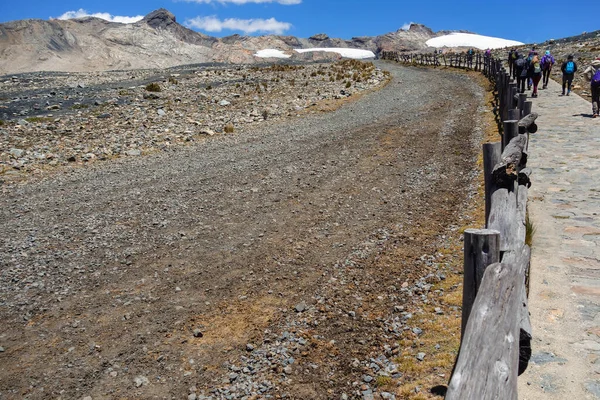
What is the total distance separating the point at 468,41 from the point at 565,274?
166510 mm

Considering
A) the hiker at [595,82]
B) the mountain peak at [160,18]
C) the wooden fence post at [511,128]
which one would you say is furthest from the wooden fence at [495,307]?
the mountain peak at [160,18]

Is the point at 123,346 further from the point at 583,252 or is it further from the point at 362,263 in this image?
the point at 583,252

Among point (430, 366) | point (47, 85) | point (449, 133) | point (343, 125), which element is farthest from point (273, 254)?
point (47, 85)

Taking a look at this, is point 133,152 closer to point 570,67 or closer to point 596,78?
point 596,78

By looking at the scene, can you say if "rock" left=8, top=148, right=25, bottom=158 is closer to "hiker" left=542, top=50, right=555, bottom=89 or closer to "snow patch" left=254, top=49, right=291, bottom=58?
"hiker" left=542, top=50, right=555, bottom=89

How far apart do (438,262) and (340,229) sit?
78.6 inches

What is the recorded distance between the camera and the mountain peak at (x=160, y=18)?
148 meters

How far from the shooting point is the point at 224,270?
6941 mm

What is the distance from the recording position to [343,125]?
58.7 ft

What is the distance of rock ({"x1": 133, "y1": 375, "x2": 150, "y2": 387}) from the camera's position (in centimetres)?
466

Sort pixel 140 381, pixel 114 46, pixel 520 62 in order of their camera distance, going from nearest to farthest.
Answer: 1. pixel 140 381
2. pixel 520 62
3. pixel 114 46

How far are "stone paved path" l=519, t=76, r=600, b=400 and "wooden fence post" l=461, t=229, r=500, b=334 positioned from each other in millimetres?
1348

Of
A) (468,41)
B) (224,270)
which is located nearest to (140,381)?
(224,270)

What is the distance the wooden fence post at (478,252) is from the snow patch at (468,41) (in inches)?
6366
